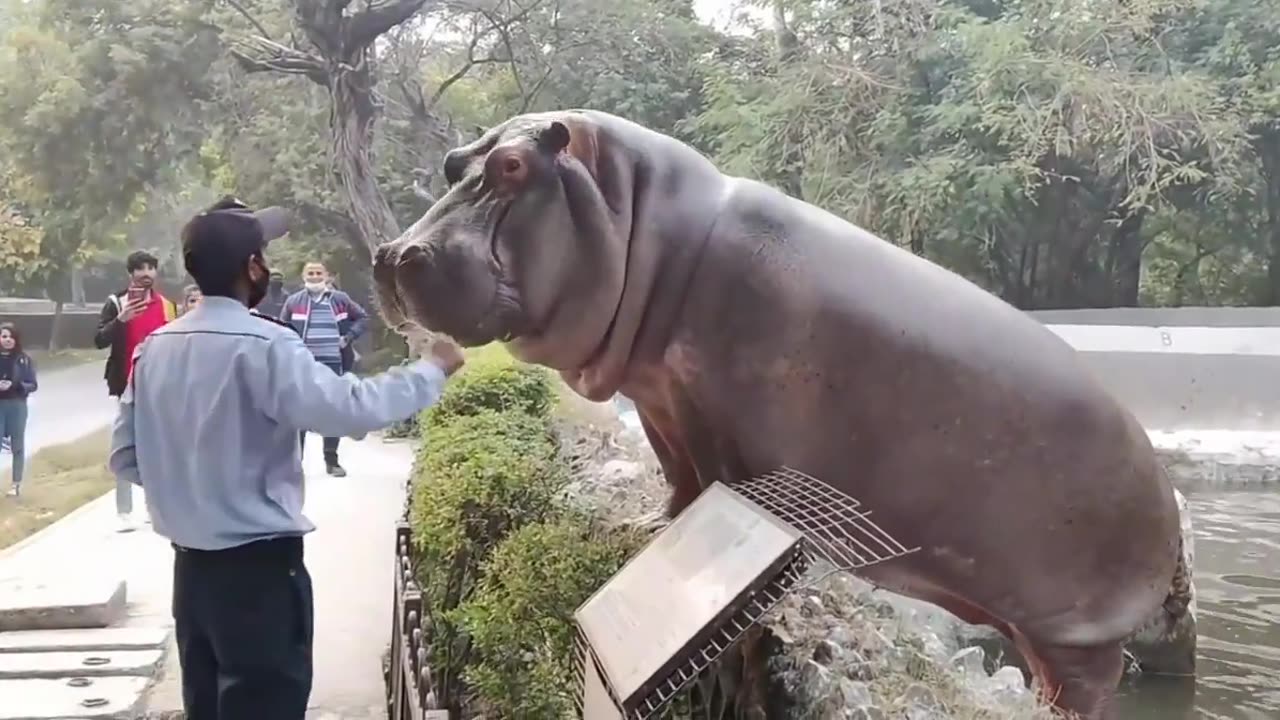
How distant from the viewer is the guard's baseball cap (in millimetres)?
2250

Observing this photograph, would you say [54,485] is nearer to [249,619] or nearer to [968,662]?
[249,619]

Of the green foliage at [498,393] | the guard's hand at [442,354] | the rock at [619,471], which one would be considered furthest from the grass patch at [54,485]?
the guard's hand at [442,354]

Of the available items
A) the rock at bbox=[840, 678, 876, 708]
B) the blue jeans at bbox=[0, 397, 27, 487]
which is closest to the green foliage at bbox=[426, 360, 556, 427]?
the rock at bbox=[840, 678, 876, 708]

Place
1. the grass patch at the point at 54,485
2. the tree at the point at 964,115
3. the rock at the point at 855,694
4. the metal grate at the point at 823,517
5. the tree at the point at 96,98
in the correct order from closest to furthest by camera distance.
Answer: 1. the metal grate at the point at 823,517
2. the rock at the point at 855,694
3. the grass patch at the point at 54,485
4. the tree at the point at 964,115
5. the tree at the point at 96,98

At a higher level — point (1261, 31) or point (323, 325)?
point (1261, 31)

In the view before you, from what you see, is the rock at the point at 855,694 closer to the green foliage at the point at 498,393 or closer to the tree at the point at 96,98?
the green foliage at the point at 498,393

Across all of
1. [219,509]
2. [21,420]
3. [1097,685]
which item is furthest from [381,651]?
[21,420]

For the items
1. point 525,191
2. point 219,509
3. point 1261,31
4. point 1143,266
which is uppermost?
point 1261,31

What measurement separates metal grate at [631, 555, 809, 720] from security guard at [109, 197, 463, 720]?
1064mm

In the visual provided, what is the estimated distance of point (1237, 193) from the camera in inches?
519

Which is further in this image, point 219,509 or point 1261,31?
point 1261,31

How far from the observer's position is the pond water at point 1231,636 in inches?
165

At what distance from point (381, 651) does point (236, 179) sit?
1212 cm

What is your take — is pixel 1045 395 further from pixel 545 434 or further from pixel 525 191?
pixel 545 434
